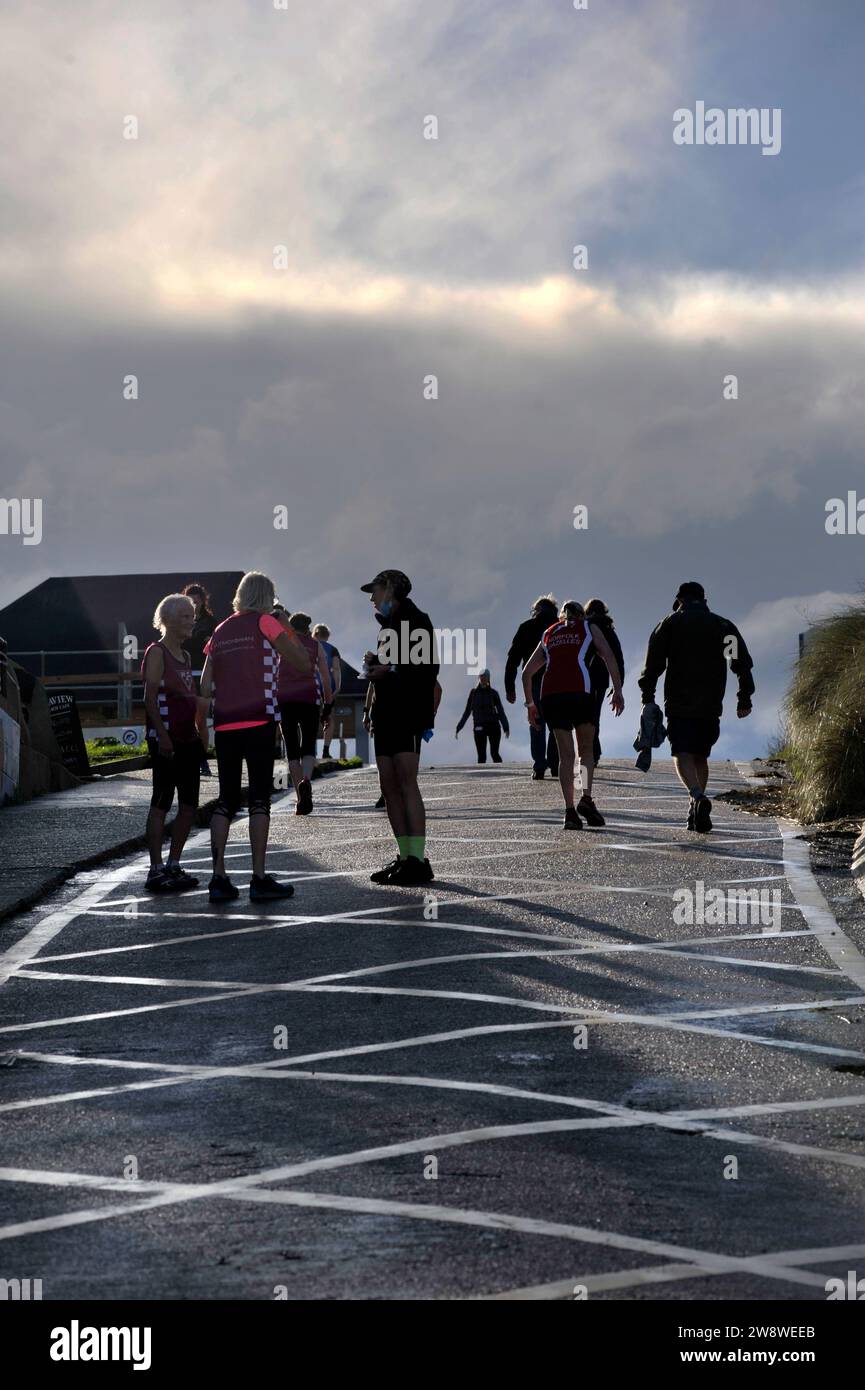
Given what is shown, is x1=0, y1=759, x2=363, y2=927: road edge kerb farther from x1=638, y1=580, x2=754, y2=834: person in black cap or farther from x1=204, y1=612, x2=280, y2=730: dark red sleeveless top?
x1=638, y1=580, x2=754, y2=834: person in black cap

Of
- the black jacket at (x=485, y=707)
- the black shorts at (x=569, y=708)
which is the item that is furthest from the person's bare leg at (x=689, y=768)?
the black jacket at (x=485, y=707)

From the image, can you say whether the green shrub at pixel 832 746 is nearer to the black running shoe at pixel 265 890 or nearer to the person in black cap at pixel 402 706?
the person in black cap at pixel 402 706

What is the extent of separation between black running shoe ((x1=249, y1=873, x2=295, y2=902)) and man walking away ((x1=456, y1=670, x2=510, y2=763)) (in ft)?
64.0

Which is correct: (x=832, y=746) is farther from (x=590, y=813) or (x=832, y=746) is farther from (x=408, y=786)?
(x=408, y=786)

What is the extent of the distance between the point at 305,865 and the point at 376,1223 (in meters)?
8.67

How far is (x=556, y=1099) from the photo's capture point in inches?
243

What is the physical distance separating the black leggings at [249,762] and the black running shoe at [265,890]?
0.42 m

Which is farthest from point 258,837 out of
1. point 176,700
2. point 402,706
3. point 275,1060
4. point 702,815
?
point 702,815

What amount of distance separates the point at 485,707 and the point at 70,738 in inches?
332

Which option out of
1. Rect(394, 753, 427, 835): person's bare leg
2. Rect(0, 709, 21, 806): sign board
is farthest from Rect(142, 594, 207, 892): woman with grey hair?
Rect(0, 709, 21, 806): sign board

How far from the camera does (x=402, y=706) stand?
12.0m

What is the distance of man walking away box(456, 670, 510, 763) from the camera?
3105 cm

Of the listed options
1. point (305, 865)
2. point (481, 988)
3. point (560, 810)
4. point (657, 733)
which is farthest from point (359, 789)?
point (481, 988)

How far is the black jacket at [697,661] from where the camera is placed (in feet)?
52.6
